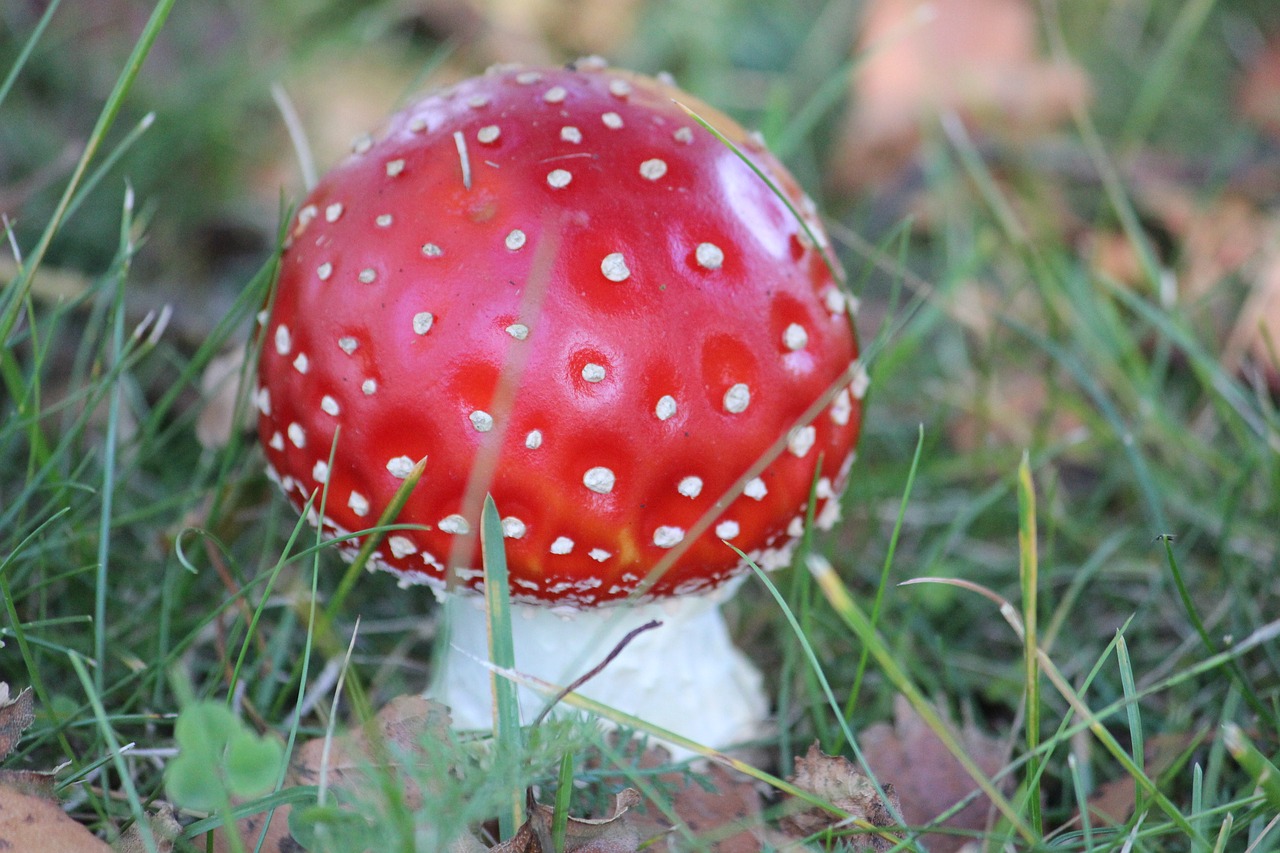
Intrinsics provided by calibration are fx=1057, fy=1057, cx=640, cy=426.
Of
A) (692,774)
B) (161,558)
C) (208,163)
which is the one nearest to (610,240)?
(692,774)

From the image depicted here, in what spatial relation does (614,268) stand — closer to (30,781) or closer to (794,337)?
(794,337)

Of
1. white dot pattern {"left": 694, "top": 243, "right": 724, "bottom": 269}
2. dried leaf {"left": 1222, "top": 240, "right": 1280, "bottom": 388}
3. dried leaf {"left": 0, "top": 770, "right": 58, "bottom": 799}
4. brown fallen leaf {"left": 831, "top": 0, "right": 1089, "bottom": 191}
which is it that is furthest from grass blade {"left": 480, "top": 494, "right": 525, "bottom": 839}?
brown fallen leaf {"left": 831, "top": 0, "right": 1089, "bottom": 191}

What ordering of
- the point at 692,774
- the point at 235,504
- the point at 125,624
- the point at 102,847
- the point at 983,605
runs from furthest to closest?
the point at 983,605, the point at 235,504, the point at 125,624, the point at 692,774, the point at 102,847

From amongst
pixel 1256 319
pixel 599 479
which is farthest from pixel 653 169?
pixel 1256 319

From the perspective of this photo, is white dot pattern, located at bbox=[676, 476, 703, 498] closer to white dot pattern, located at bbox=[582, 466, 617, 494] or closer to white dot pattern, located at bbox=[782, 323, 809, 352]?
white dot pattern, located at bbox=[582, 466, 617, 494]

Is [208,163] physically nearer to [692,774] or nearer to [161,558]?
[161,558]

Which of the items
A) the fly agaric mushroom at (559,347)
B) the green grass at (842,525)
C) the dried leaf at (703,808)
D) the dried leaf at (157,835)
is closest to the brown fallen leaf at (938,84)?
the green grass at (842,525)
